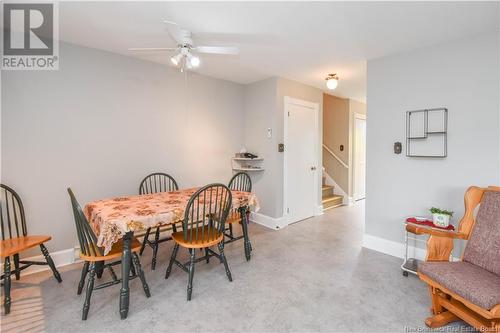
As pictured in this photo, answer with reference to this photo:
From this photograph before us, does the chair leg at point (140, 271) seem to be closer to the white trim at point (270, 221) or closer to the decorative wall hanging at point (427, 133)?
the white trim at point (270, 221)

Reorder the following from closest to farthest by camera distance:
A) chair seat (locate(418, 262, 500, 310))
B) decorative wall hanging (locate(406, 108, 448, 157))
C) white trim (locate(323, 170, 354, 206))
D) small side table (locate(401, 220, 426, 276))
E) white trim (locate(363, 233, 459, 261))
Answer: chair seat (locate(418, 262, 500, 310)), small side table (locate(401, 220, 426, 276)), decorative wall hanging (locate(406, 108, 448, 157)), white trim (locate(363, 233, 459, 261)), white trim (locate(323, 170, 354, 206))

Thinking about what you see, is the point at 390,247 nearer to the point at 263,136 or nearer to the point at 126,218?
the point at 263,136

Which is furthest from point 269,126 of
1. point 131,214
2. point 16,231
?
point 16,231

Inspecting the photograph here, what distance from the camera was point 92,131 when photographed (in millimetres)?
2869

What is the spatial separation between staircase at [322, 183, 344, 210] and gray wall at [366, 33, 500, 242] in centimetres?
207

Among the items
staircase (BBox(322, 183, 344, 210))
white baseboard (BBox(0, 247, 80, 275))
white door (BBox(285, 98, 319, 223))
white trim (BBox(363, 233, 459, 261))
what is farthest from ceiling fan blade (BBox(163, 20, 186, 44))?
staircase (BBox(322, 183, 344, 210))

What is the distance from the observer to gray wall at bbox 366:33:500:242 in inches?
93.4

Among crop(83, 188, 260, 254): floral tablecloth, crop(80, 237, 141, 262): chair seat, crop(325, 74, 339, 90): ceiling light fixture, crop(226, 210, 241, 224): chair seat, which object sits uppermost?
crop(325, 74, 339, 90): ceiling light fixture

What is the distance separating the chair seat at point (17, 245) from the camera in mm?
1965

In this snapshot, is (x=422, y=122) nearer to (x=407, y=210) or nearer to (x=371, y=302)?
(x=407, y=210)

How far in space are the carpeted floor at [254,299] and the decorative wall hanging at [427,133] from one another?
1297 mm

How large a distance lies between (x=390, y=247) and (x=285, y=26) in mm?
2777

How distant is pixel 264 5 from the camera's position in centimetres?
198

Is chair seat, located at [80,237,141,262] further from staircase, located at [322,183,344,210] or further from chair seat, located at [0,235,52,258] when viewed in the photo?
staircase, located at [322,183,344,210]
